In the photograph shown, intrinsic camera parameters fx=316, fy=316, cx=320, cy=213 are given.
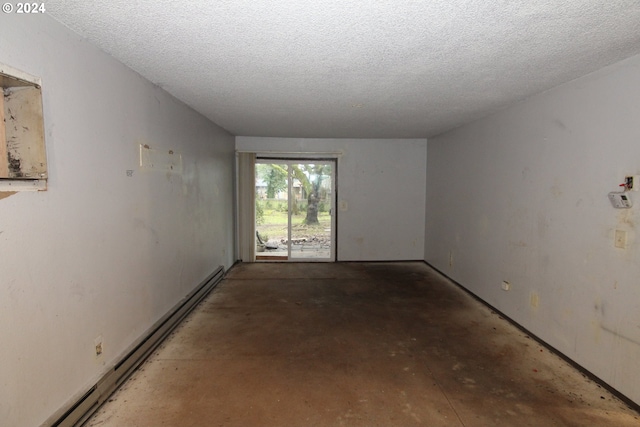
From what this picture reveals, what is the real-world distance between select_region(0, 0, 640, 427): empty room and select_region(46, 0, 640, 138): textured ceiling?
0.06 feet

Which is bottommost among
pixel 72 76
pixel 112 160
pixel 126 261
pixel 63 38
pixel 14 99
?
pixel 126 261

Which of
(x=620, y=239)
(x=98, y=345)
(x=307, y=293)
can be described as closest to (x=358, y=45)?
(x=620, y=239)

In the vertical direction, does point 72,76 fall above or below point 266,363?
above

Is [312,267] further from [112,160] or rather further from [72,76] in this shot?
[72,76]

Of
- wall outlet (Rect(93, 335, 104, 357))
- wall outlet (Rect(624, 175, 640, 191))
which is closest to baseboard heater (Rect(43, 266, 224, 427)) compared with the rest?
wall outlet (Rect(93, 335, 104, 357))

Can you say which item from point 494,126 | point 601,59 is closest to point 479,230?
point 494,126

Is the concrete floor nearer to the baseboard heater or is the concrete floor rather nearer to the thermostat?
the baseboard heater

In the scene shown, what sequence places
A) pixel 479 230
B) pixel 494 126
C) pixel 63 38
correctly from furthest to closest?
pixel 479 230 → pixel 494 126 → pixel 63 38

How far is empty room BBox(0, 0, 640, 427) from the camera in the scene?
5.08 feet

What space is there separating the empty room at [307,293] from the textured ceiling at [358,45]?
17mm

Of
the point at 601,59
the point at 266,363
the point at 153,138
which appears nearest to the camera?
the point at 601,59

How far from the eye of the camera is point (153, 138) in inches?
106

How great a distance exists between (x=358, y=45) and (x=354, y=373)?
226 cm

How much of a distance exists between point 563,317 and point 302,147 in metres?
4.31
